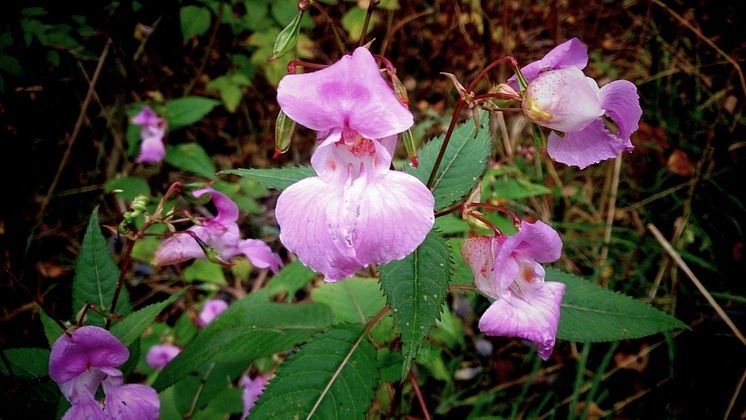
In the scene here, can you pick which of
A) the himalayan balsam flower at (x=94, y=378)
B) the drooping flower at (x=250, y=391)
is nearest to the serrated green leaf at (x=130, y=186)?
the drooping flower at (x=250, y=391)

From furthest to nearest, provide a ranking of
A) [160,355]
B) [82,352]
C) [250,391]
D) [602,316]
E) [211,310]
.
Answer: [211,310] < [160,355] < [250,391] < [602,316] < [82,352]

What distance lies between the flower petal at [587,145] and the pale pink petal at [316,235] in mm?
447

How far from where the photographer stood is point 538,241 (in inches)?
34.9

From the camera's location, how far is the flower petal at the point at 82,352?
1.02m

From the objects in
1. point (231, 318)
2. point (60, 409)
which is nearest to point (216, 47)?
point (231, 318)

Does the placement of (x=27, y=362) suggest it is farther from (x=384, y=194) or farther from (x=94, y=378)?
(x=384, y=194)

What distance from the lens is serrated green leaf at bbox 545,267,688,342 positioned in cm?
116

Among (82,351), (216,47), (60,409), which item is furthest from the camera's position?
(216,47)

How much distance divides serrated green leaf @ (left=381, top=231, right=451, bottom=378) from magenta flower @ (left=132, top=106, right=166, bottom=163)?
219 centimetres

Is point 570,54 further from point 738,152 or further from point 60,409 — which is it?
point 738,152

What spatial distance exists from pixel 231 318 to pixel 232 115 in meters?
2.69

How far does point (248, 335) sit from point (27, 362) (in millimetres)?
633

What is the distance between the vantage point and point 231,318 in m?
1.41

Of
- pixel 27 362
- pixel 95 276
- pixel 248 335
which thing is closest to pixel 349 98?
pixel 248 335
